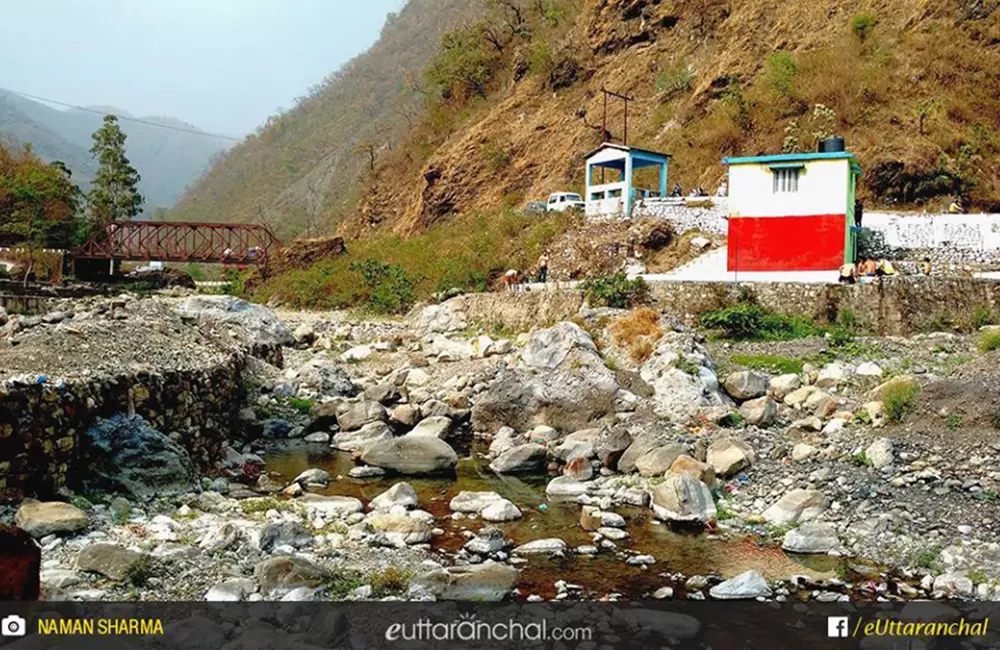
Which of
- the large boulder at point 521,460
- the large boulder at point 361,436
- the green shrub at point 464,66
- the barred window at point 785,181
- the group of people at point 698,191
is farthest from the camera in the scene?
the green shrub at point 464,66

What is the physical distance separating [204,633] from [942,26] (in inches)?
1531

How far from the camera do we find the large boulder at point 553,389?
16.8 meters

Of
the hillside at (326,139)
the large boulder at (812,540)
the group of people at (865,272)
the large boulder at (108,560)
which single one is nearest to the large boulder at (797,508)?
the large boulder at (812,540)

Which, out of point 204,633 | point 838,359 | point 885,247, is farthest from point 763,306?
point 204,633

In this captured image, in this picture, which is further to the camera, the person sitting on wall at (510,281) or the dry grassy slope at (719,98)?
the dry grassy slope at (719,98)

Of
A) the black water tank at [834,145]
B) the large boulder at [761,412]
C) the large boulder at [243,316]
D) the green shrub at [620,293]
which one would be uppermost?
the black water tank at [834,145]

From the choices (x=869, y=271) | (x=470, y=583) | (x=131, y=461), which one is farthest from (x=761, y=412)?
(x=869, y=271)

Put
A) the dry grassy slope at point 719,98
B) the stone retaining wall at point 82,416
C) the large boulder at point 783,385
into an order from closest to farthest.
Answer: the stone retaining wall at point 82,416 → the large boulder at point 783,385 → the dry grassy slope at point 719,98

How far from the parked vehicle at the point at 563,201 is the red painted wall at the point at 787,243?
37.1 ft

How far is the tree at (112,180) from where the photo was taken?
59.3 m

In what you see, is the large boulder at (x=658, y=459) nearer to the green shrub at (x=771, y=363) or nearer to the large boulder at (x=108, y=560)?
the green shrub at (x=771, y=363)

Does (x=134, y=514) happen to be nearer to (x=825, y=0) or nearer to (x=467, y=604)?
(x=467, y=604)

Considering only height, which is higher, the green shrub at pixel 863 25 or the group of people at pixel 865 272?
the green shrub at pixel 863 25

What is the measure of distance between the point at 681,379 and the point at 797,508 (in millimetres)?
5768
